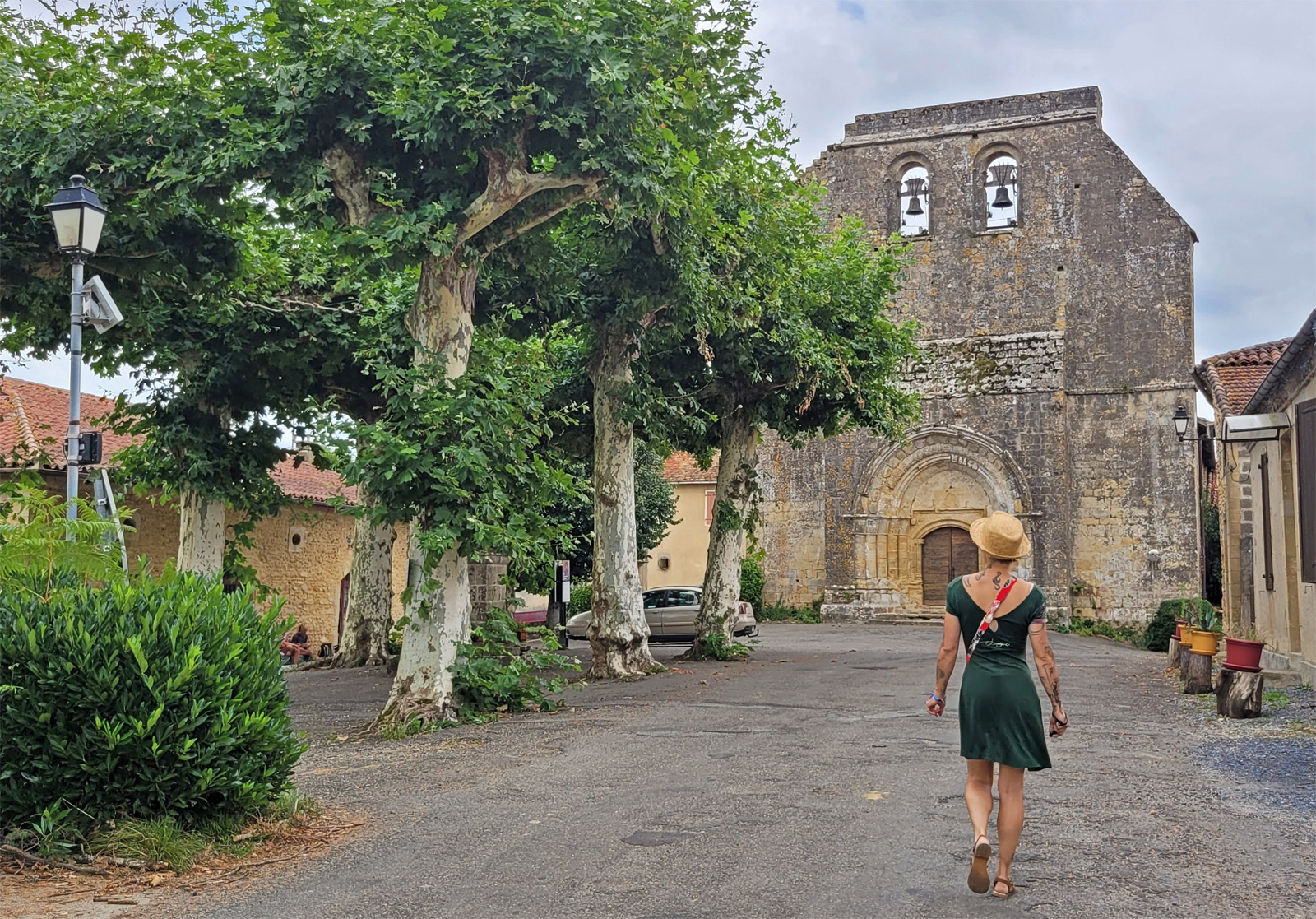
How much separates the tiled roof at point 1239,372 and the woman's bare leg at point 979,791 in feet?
48.1

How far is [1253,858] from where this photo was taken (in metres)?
5.85

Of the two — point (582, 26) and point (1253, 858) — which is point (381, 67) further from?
point (1253, 858)

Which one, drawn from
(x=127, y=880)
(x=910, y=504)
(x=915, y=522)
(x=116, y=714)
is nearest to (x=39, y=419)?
(x=116, y=714)

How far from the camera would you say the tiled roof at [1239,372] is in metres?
18.4

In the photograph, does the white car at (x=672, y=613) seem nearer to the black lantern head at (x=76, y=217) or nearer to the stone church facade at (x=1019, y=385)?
the stone church facade at (x=1019, y=385)

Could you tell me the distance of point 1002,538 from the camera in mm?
5418

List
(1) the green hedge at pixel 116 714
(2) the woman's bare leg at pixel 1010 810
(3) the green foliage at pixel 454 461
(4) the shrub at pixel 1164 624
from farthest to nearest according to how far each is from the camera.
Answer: (4) the shrub at pixel 1164 624
(3) the green foliage at pixel 454 461
(1) the green hedge at pixel 116 714
(2) the woman's bare leg at pixel 1010 810

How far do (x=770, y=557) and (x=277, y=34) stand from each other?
26292 mm

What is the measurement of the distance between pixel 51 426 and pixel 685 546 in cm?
2719

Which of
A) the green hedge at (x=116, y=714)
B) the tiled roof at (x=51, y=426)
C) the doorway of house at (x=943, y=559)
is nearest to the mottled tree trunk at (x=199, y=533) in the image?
the tiled roof at (x=51, y=426)

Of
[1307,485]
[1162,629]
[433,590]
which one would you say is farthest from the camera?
[1162,629]

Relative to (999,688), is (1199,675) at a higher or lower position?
lower

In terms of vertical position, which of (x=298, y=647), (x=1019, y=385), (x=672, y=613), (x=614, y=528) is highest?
(x=1019, y=385)

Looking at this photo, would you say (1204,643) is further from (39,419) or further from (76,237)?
(39,419)
